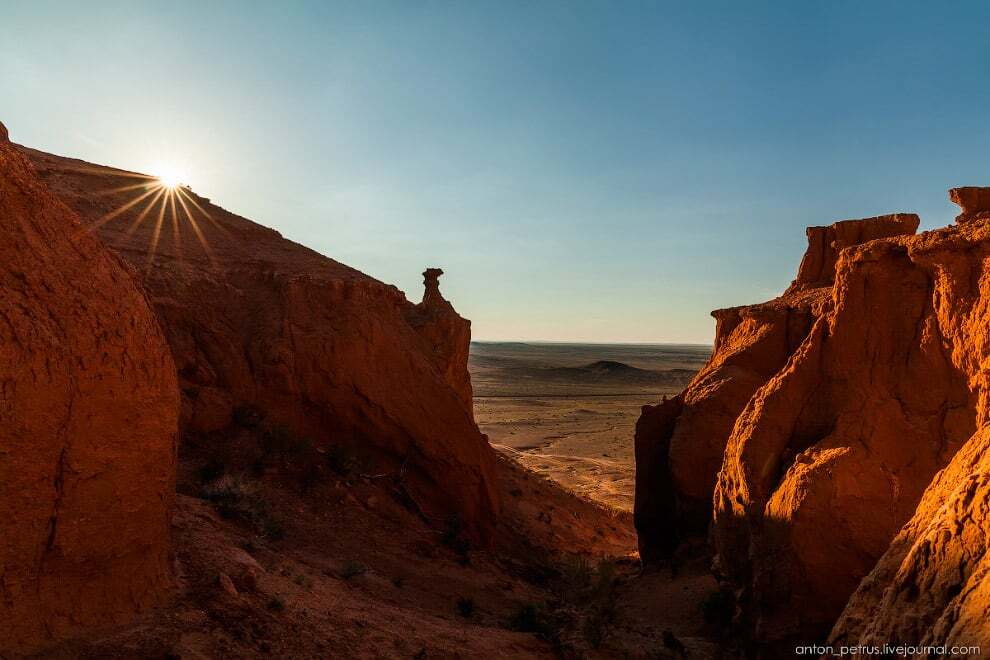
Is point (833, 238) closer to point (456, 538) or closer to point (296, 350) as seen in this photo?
point (456, 538)

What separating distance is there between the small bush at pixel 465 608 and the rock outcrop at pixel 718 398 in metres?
5.63

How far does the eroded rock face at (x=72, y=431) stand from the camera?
4277mm

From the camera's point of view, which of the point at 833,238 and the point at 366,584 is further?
the point at 833,238

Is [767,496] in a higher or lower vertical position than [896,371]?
lower

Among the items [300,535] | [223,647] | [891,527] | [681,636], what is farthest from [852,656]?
[300,535]

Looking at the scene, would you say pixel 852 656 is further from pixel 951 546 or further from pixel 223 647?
pixel 223 647

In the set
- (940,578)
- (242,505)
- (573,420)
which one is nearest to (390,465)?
(242,505)

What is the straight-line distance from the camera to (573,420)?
164 feet

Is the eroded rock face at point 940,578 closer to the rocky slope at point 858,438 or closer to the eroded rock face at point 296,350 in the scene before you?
the rocky slope at point 858,438

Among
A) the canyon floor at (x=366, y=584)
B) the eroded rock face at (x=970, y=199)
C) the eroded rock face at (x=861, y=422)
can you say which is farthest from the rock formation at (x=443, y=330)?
the eroded rock face at (x=970, y=199)

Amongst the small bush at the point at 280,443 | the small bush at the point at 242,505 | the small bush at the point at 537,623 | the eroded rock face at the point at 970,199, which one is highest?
Result: the eroded rock face at the point at 970,199

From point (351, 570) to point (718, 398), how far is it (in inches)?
322

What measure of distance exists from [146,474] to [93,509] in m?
0.56

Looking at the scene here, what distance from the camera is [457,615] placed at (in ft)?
29.4
